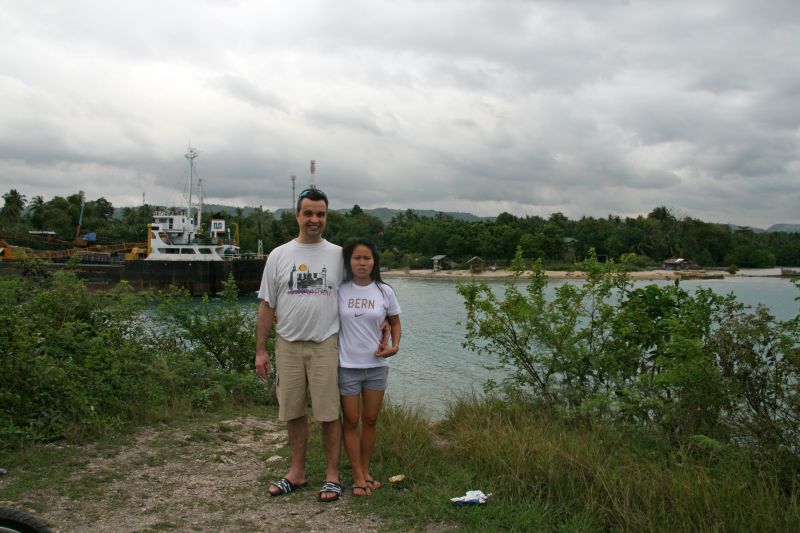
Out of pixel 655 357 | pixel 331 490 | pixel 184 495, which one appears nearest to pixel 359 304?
pixel 331 490

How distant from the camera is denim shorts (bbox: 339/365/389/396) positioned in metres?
3.86

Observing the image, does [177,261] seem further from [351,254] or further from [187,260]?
[351,254]

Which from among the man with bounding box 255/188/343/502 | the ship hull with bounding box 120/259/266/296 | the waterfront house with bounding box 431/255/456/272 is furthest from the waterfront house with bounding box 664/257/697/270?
the man with bounding box 255/188/343/502

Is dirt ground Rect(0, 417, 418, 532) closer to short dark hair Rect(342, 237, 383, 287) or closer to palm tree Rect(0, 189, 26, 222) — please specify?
A: short dark hair Rect(342, 237, 383, 287)

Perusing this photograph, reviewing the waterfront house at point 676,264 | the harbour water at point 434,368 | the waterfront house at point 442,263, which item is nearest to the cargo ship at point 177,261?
the harbour water at point 434,368

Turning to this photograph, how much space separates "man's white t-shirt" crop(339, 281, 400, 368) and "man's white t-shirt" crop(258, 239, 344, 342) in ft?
0.24

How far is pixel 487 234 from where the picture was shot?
86.4 meters

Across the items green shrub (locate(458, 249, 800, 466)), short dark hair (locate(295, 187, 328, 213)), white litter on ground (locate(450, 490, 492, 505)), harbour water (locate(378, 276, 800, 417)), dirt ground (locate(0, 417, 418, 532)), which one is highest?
short dark hair (locate(295, 187, 328, 213))

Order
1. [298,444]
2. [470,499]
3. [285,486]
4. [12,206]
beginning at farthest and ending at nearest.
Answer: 1. [12,206]
2. [298,444]
3. [285,486]
4. [470,499]

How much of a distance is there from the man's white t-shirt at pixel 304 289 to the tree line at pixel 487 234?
64.1 m

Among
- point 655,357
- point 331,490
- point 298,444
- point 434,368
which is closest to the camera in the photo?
point 331,490

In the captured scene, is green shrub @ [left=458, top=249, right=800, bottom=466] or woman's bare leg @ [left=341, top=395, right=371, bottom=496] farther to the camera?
green shrub @ [left=458, top=249, right=800, bottom=466]

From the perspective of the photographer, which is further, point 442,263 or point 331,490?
point 442,263

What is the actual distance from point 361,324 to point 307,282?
0.45 metres
